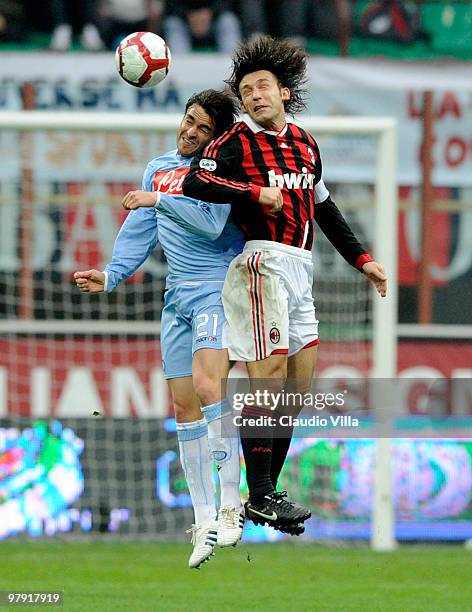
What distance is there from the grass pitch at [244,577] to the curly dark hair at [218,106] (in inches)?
115

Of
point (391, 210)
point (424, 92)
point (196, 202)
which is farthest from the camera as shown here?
point (424, 92)

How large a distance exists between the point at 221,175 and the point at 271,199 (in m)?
0.31

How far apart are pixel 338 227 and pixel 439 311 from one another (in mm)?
6882

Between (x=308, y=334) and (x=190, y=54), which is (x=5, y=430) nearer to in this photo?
(x=190, y=54)

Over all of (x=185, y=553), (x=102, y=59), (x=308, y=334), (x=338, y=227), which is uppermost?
(x=102, y=59)

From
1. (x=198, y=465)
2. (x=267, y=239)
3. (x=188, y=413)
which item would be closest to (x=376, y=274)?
(x=267, y=239)

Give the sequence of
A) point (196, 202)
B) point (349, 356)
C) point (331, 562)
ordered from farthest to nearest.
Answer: point (349, 356)
point (331, 562)
point (196, 202)

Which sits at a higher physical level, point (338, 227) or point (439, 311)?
point (338, 227)

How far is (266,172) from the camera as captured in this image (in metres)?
7.69

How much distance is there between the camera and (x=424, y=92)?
49.1 ft

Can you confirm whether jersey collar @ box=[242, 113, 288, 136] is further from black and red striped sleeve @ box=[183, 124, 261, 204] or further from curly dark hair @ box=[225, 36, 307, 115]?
curly dark hair @ box=[225, 36, 307, 115]

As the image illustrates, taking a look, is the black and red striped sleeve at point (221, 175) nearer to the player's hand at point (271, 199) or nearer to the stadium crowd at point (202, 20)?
the player's hand at point (271, 199)

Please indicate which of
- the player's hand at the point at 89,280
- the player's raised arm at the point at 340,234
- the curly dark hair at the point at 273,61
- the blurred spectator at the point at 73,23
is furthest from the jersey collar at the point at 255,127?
the blurred spectator at the point at 73,23

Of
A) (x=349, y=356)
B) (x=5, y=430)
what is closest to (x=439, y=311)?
(x=349, y=356)
